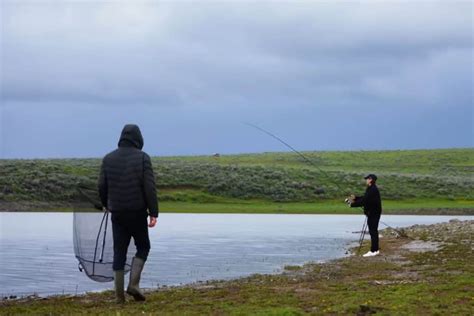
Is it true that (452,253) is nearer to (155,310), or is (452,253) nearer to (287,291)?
(287,291)

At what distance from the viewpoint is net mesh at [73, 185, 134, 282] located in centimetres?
1357

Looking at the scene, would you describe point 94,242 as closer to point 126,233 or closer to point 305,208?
point 126,233

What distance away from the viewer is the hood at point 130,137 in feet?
38.7

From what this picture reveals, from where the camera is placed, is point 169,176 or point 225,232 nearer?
point 225,232

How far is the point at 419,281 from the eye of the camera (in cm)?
1353

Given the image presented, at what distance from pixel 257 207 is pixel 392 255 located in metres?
41.3

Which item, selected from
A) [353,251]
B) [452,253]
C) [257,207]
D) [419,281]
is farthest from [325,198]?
[419,281]

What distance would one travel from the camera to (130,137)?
11.8 metres

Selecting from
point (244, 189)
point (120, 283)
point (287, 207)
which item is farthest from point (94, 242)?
point (244, 189)

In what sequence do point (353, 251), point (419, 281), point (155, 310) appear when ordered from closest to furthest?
point (155, 310)
point (419, 281)
point (353, 251)

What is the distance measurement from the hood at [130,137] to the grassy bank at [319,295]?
2244mm

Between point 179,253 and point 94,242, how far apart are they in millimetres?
10041

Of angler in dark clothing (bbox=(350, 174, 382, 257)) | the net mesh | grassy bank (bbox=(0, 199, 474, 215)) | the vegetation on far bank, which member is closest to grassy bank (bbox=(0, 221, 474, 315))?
the net mesh

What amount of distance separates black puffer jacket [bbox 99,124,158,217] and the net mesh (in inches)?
73.5
